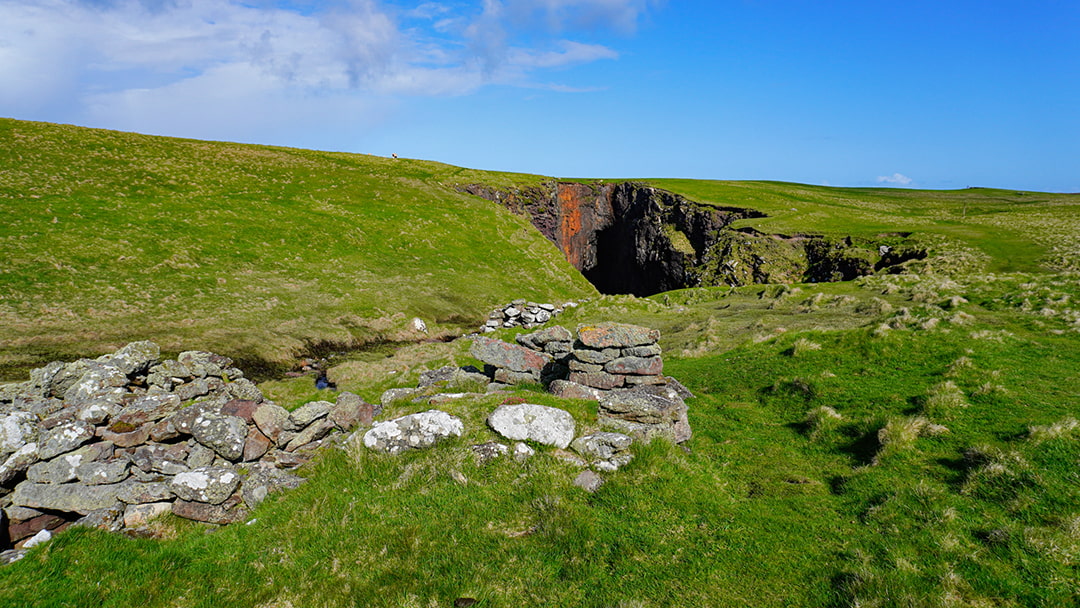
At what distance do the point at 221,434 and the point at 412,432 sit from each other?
5179 mm

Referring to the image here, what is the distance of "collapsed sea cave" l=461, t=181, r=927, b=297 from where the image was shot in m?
63.1

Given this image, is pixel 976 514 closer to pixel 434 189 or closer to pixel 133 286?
pixel 133 286

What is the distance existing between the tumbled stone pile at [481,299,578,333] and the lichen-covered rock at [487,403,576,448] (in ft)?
125

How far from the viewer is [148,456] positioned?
13023 millimetres

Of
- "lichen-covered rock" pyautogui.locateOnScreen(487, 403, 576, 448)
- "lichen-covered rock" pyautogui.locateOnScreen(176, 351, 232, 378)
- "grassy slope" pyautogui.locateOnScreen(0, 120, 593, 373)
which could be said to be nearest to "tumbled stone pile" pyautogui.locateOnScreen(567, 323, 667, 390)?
"lichen-covered rock" pyautogui.locateOnScreen(487, 403, 576, 448)

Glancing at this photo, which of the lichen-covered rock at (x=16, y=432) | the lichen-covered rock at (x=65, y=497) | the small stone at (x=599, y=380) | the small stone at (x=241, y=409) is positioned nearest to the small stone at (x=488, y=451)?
the small stone at (x=599, y=380)

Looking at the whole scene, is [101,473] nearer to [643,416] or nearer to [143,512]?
[143,512]

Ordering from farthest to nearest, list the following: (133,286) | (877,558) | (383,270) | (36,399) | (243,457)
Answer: (383,270) < (133,286) < (36,399) < (243,457) < (877,558)

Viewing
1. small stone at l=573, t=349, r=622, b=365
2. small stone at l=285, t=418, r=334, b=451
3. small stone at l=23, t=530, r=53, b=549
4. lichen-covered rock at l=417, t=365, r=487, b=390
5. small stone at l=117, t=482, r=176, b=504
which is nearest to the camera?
small stone at l=23, t=530, r=53, b=549

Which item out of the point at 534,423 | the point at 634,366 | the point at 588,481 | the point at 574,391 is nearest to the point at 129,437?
the point at 534,423

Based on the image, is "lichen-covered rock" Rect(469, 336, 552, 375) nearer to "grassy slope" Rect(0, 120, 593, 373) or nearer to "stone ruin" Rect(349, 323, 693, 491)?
"stone ruin" Rect(349, 323, 693, 491)

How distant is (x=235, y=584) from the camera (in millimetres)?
9570

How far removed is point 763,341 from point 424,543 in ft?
74.6

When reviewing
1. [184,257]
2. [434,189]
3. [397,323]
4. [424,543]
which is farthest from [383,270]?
[424,543]
